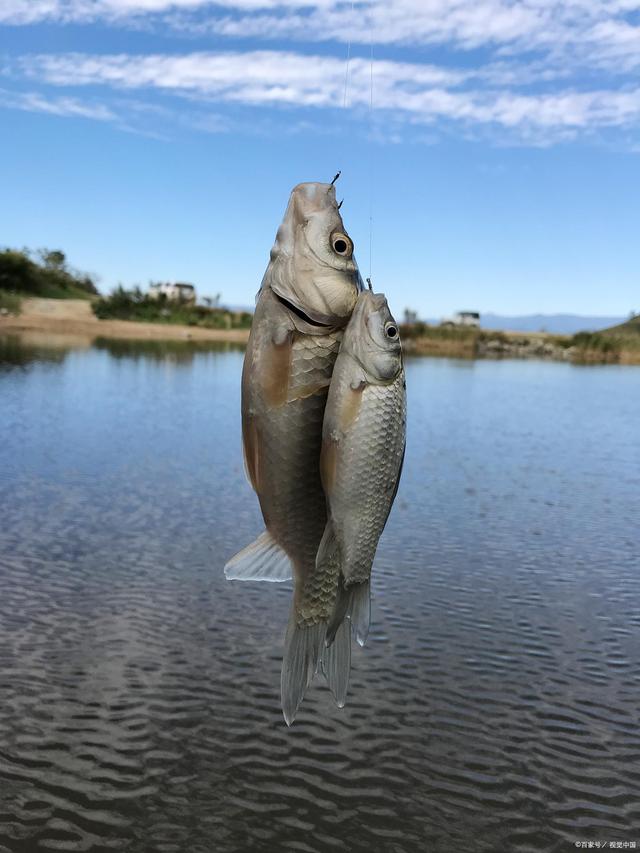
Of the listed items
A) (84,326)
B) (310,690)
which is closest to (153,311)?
(84,326)

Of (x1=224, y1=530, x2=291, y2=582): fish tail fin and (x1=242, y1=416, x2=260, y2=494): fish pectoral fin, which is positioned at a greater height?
(x1=242, y1=416, x2=260, y2=494): fish pectoral fin

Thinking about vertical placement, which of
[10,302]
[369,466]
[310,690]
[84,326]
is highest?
[10,302]

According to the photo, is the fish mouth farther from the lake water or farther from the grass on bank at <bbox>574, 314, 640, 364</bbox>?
the grass on bank at <bbox>574, 314, 640, 364</bbox>

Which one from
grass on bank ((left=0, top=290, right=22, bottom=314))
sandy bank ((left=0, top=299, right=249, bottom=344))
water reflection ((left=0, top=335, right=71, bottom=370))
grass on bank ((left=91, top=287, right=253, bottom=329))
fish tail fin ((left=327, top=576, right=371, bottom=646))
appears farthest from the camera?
grass on bank ((left=91, top=287, right=253, bottom=329))

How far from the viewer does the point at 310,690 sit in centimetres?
796

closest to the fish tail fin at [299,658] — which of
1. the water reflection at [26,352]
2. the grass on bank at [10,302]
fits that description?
the water reflection at [26,352]

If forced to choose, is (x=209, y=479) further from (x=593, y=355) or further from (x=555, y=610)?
(x=593, y=355)

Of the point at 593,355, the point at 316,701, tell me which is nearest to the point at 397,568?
the point at 316,701

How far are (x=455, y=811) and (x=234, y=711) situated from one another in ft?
6.69

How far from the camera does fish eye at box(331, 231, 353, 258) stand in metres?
2.60

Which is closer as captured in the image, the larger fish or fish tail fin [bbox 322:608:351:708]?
the larger fish

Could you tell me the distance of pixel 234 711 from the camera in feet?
24.3

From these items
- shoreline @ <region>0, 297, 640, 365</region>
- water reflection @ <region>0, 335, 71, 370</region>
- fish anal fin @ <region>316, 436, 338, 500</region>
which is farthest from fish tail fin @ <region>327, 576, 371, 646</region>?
shoreline @ <region>0, 297, 640, 365</region>

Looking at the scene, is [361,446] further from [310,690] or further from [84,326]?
[84,326]
